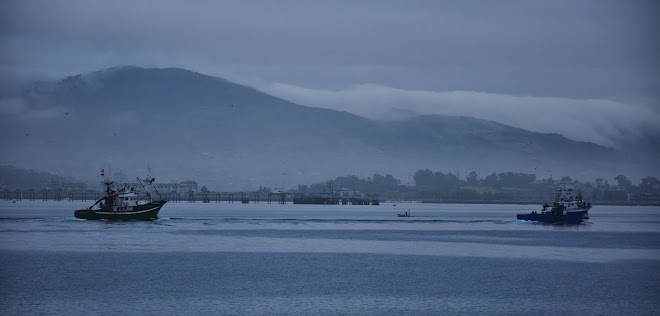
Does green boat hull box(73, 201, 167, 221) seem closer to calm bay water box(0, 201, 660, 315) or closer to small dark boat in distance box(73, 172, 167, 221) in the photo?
small dark boat in distance box(73, 172, 167, 221)

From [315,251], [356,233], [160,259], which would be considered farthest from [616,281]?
[356,233]

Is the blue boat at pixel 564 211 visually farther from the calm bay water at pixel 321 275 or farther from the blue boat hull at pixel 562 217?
the calm bay water at pixel 321 275

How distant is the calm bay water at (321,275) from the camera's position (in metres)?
56.7

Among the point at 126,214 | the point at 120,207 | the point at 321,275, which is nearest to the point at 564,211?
the point at 126,214

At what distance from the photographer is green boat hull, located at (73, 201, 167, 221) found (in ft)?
511

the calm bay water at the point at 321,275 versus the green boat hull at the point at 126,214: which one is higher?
the green boat hull at the point at 126,214

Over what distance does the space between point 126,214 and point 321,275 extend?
299ft

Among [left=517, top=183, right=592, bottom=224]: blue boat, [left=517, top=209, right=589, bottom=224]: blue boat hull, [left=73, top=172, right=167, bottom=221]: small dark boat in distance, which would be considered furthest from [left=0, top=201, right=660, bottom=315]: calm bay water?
[left=517, top=183, right=592, bottom=224]: blue boat

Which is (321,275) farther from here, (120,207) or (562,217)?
(562,217)

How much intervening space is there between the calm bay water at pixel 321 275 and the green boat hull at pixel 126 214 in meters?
30.2

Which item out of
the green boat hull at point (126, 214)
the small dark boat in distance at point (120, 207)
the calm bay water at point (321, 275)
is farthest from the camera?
the green boat hull at point (126, 214)

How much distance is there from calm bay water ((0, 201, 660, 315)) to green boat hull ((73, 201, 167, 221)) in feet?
99.0

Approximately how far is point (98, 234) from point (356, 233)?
43442 mm

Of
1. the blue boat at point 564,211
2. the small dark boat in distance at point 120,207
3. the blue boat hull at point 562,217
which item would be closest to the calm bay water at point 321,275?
the small dark boat in distance at point 120,207
